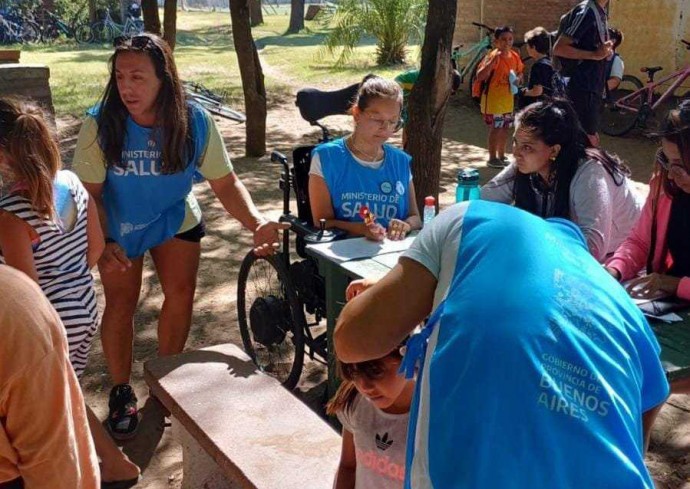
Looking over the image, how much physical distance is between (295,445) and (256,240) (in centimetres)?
96

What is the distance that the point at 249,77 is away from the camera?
883 centimetres

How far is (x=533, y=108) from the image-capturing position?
341 cm

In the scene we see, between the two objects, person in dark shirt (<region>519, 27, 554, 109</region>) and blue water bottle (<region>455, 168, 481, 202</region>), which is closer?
blue water bottle (<region>455, 168, 481, 202</region>)

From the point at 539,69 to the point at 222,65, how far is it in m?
12.0

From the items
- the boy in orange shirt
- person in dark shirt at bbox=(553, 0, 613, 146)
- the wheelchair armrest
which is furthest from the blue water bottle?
the boy in orange shirt

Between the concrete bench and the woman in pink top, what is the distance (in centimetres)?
131

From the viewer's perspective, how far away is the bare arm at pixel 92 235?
2.91 meters

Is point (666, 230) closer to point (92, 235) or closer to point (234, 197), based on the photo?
point (234, 197)

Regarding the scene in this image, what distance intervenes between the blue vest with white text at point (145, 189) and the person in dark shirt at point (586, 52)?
377 centimetres

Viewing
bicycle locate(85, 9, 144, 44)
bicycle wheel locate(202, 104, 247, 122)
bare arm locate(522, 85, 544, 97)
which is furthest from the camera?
bicycle locate(85, 9, 144, 44)

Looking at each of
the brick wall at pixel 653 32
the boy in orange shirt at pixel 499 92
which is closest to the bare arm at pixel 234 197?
the boy in orange shirt at pixel 499 92

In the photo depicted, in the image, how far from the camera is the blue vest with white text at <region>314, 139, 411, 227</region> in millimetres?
3678

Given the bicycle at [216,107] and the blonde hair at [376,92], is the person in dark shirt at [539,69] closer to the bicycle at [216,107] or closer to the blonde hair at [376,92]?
the blonde hair at [376,92]

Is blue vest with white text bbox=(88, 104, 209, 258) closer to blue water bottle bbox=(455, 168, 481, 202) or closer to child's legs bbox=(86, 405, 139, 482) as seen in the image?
child's legs bbox=(86, 405, 139, 482)
